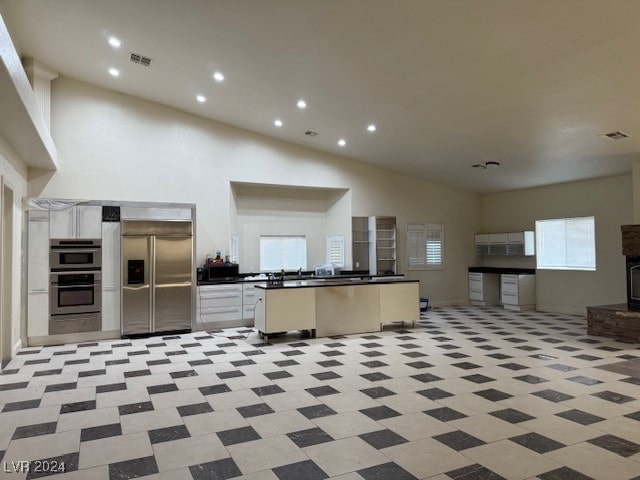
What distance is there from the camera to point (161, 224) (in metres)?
7.14

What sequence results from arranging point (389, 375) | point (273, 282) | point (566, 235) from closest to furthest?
point (389, 375) < point (273, 282) < point (566, 235)

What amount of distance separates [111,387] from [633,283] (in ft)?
23.8

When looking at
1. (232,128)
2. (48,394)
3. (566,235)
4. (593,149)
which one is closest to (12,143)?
(48,394)

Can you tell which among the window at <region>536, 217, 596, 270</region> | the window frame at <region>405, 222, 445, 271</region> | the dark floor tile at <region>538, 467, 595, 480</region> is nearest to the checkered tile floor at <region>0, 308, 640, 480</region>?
the dark floor tile at <region>538, 467, 595, 480</region>

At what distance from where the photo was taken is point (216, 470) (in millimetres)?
2637

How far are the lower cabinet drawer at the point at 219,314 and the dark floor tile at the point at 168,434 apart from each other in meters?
4.31

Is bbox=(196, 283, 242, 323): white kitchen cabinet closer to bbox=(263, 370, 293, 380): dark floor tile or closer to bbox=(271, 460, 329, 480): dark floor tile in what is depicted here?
Answer: bbox=(263, 370, 293, 380): dark floor tile

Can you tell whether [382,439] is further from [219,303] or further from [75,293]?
[75,293]

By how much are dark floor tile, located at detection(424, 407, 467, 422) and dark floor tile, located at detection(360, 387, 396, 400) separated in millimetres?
512

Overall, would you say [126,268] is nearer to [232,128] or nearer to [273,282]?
[273,282]

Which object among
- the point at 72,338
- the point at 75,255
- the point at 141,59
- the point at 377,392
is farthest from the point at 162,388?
the point at 141,59

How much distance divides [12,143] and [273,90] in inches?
134

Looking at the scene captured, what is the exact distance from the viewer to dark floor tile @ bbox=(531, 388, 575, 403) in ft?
12.7

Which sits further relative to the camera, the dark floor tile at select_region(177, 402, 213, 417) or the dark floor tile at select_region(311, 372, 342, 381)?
the dark floor tile at select_region(311, 372, 342, 381)
